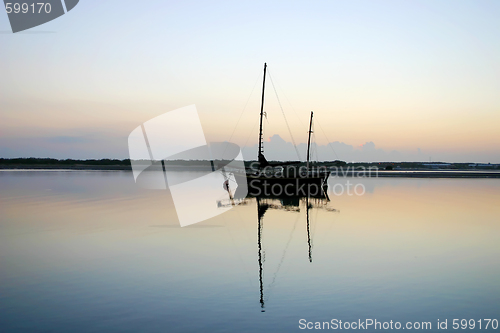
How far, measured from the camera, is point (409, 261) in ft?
49.4

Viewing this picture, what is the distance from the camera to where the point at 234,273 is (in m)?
13.3

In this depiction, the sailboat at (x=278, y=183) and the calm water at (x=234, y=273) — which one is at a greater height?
the calm water at (x=234, y=273)

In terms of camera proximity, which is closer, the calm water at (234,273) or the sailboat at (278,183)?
the calm water at (234,273)

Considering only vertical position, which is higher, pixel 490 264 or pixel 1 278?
pixel 1 278

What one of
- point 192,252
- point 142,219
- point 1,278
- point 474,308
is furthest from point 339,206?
point 1,278

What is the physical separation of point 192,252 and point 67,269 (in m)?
5.02

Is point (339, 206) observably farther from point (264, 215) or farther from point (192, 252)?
point (192, 252)

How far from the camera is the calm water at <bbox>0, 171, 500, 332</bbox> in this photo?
9.31 meters

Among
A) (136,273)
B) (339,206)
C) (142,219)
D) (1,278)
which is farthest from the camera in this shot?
(339,206)

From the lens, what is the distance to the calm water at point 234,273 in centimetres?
931

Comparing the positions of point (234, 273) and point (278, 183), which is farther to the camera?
point (278, 183)

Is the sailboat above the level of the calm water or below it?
below

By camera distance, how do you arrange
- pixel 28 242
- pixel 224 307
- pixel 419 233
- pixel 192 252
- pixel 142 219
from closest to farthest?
pixel 224 307 < pixel 192 252 < pixel 28 242 < pixel 419 233 < pixel 142 219

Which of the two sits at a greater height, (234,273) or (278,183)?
(234,273)
